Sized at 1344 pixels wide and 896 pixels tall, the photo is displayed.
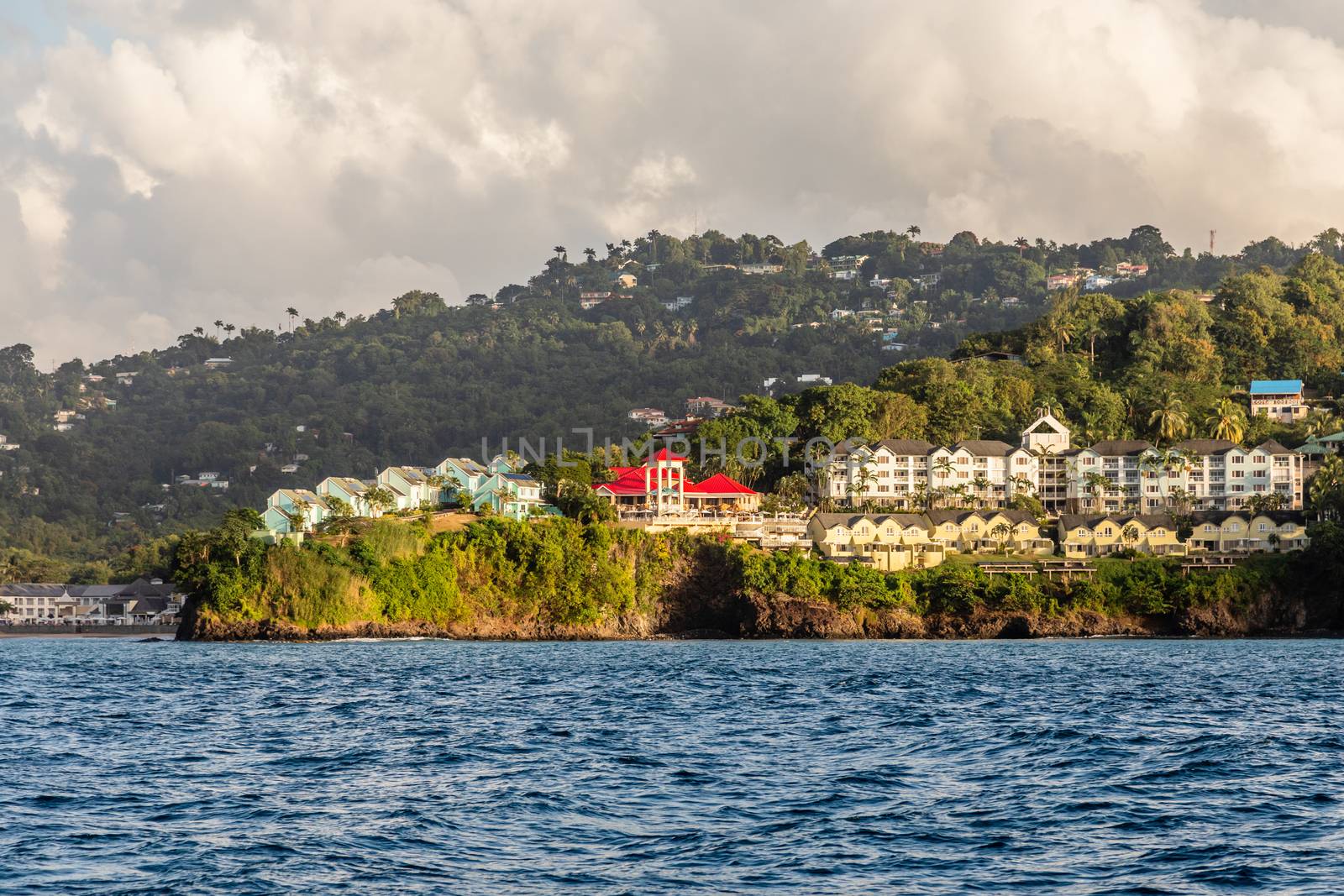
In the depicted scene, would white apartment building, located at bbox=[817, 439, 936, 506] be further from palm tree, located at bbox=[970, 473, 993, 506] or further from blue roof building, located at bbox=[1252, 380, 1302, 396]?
blue roof building, located at bbox=[1252, 380, 1302, 396]

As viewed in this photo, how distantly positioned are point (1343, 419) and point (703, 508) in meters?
68.9

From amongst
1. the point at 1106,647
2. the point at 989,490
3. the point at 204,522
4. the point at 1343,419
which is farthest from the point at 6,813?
the point at 204,522

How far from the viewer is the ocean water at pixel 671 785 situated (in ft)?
76.6

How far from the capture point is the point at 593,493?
115562mm

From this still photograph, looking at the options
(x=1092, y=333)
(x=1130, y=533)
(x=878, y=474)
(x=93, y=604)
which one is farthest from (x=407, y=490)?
(x=1092, y=333)

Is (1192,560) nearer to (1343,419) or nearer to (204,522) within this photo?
(1343,419)

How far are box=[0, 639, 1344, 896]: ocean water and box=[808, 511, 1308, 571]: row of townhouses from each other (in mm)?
56935

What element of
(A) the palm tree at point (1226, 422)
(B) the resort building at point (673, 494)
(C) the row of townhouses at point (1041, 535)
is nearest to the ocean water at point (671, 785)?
(C) the row of townhouses at point (1041, 535)

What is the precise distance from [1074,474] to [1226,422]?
16.0m

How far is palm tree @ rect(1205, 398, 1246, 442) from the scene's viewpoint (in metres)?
139

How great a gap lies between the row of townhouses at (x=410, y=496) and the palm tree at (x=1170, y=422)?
57.8 meters

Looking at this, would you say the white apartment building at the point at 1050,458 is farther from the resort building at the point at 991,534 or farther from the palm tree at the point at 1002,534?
the palm tree at the point at 1002,534

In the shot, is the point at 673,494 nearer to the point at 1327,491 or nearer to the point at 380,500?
the point at 380,500

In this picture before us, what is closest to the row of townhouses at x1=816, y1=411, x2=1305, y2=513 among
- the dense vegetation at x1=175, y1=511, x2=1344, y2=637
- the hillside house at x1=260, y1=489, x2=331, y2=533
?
the dense vegetation at x1=175, y1=511, x2=1344, y2=637
